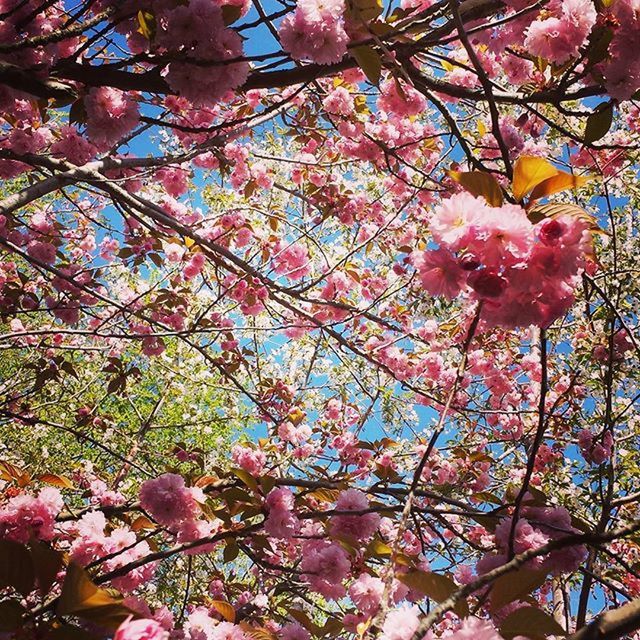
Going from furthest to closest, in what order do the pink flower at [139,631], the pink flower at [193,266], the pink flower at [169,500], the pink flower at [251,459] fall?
1. the pink flower at [193,266]
2. the pink flower at [251,459]
3. the pink flower at [169,500]
4. the pink flower at [139,631]

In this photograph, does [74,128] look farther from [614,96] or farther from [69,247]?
[69,247]

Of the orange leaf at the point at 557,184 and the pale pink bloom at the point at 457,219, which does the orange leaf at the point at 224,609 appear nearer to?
the pale pink bloom at the point at 457,219

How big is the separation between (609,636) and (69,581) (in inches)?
27.9

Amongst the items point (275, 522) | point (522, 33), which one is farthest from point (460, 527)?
point (522, 33)

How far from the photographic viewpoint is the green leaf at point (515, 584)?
0.82 meters

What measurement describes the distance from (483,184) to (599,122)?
78cm

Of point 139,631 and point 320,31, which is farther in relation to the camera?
point 320,31

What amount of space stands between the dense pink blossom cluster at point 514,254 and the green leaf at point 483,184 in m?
0.05

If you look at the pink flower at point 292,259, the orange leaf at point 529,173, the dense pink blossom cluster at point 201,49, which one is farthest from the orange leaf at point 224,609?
the pink flower at point 292,259

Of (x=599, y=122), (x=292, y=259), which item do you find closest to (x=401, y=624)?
(x=599, y=122)

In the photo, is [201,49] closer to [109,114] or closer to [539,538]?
[109,114]

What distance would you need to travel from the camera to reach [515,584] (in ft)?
2.76

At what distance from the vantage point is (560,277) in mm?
957

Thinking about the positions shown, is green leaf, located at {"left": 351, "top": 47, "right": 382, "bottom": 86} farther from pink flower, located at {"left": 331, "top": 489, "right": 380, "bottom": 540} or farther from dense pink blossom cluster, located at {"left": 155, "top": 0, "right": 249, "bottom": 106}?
pink flower, located at {"left": 331, "top": 489, "right": 380, "bottom": 540}
